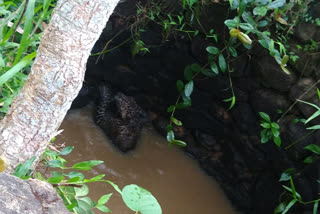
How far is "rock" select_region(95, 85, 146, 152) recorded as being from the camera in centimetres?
299

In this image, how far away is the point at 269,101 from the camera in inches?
99.7

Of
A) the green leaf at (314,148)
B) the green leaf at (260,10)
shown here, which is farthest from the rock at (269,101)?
the green leaf at (260,10)

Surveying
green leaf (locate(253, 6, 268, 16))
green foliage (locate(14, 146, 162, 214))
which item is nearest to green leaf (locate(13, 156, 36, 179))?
green foliage (locate(14, 146, 162, 214))

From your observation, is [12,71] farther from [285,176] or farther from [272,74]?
[285,176]

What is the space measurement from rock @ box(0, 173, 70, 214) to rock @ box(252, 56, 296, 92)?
191cm

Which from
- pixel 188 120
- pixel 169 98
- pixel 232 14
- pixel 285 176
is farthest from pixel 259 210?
pixel 232 14

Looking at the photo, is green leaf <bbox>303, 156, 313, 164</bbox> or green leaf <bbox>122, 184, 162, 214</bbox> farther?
green leaf <bbox>303, 156, 313, 164</bbox>

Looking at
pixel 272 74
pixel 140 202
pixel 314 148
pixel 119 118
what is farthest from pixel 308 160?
pixel 140 202

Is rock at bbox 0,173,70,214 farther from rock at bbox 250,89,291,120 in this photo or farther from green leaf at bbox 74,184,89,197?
rock at bbox 250,89,291,120

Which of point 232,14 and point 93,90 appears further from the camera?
point 93,90

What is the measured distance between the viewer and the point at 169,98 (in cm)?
313

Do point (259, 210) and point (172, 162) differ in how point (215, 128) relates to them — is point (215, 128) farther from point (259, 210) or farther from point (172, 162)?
point (259, 210)

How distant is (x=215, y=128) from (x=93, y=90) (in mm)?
1225

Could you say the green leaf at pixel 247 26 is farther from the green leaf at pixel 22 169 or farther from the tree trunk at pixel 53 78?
the green leaf at pixel 22 169
